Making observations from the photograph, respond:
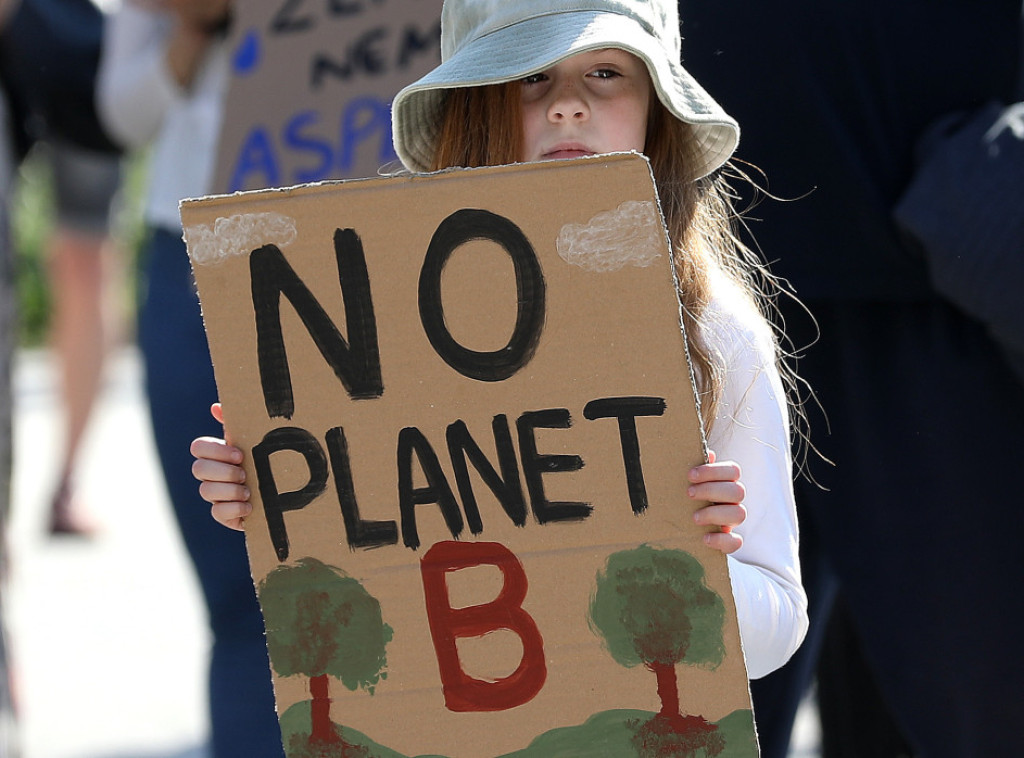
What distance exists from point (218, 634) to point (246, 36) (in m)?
1.06

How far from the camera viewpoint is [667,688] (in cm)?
148

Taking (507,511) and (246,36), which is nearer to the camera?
(507,511)

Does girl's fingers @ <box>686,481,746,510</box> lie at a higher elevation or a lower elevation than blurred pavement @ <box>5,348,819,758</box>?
higher

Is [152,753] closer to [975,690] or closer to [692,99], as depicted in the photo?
[975,690]

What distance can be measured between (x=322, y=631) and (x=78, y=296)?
385cm

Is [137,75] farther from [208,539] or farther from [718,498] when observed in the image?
[718,498]

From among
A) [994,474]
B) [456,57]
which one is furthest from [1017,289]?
[456,57]

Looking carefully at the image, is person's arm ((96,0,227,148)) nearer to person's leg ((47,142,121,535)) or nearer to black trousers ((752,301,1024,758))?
black trousers ((752,301,1024,758))

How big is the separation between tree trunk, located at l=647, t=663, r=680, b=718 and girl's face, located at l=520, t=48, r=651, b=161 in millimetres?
595

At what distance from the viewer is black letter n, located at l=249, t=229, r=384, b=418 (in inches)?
58.4

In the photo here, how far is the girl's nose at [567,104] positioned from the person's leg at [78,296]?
10.9ft

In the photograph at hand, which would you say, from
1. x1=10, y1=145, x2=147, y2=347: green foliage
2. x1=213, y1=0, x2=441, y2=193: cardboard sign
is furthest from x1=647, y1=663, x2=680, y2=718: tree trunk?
x1=10, y1=145, x2=147, y2=347: green foliage

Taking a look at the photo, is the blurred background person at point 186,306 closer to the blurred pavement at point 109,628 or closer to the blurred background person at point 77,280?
the blurred pavement at point 109,628

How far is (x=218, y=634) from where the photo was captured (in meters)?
2.65
